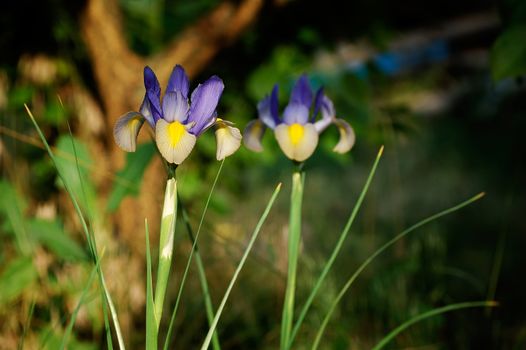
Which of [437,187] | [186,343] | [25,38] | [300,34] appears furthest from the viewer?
[437,187]

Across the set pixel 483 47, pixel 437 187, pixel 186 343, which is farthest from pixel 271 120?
pixel 483 47

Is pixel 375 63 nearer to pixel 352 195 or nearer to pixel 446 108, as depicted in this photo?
pixel 352 195

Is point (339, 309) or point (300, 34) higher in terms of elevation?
point (300, 34)

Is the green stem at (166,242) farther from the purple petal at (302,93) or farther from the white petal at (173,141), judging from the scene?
the purple petal at (302,93)

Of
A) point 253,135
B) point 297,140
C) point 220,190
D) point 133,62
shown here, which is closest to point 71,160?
point 253,135

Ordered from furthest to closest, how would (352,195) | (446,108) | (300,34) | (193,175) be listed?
1. (446,108)
2. (352,195)
3. (193,175)
4. (300,34)

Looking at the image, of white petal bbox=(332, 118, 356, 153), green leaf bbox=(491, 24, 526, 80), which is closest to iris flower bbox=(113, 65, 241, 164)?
white petal bbox=(332, 118, 356, 153)

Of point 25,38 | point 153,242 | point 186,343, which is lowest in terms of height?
point 186,343
